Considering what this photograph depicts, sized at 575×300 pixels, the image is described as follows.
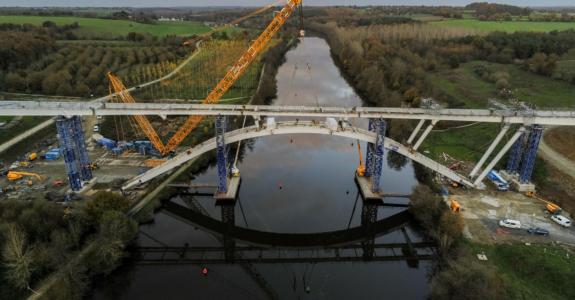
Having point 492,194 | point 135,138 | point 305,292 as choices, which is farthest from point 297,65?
point 305,292

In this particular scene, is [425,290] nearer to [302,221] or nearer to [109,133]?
[302,221]

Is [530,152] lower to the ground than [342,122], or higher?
lower

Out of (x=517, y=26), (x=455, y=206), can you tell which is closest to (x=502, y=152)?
(x=455, y=206)

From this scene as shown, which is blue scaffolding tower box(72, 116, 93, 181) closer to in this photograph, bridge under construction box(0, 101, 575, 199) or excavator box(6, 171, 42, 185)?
bridge under construction box(0, 101, 575, 199)

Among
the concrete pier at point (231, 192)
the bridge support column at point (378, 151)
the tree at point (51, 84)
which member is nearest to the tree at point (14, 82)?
the tree at point (51, 84)

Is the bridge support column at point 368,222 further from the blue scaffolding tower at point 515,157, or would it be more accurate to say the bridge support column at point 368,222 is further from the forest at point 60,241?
the forest at point 60,241

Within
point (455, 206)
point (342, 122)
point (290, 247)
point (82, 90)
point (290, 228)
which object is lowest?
point (290, 247)

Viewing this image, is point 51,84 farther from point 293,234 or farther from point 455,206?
point 455,206

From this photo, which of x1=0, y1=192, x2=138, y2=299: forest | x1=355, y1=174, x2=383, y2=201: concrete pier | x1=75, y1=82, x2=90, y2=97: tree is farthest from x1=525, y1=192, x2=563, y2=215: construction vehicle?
x1=75, y1=82, x2=90, y2=97: tree
